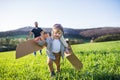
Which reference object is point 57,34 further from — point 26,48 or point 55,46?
point 26,48

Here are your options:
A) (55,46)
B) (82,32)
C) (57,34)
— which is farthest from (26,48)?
(82,32)

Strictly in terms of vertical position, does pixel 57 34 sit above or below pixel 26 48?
above

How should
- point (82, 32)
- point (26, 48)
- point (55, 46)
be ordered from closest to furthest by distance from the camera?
point (26, 48)
point (55, 46)
point (82, 32)

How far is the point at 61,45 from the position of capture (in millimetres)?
6023

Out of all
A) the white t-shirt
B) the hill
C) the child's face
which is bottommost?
the hill

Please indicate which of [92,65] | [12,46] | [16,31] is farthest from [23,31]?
[92,65]

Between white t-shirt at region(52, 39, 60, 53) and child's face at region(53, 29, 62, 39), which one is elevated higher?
child's face at region(53, 29, 62, 39)

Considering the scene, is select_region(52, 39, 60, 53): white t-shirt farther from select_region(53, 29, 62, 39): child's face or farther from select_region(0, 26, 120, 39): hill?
select_region(0, 26, 120, 39): hill

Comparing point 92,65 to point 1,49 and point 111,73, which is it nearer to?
point 111,73

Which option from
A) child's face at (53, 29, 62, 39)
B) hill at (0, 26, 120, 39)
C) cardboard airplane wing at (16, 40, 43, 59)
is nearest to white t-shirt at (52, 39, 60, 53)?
child's face at (53, 29, 62, 39)

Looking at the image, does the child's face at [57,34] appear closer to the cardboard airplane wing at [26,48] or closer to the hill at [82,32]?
the cardboard airplane wing at [26,48]

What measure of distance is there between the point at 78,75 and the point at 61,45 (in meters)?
0.81

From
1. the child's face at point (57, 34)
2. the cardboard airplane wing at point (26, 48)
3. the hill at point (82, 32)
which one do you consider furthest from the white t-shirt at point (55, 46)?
the hill at point (82, 32)

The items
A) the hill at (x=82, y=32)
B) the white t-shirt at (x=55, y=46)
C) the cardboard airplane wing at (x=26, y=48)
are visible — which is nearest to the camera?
the cardboard airplane wing at (x=26, y=48)
